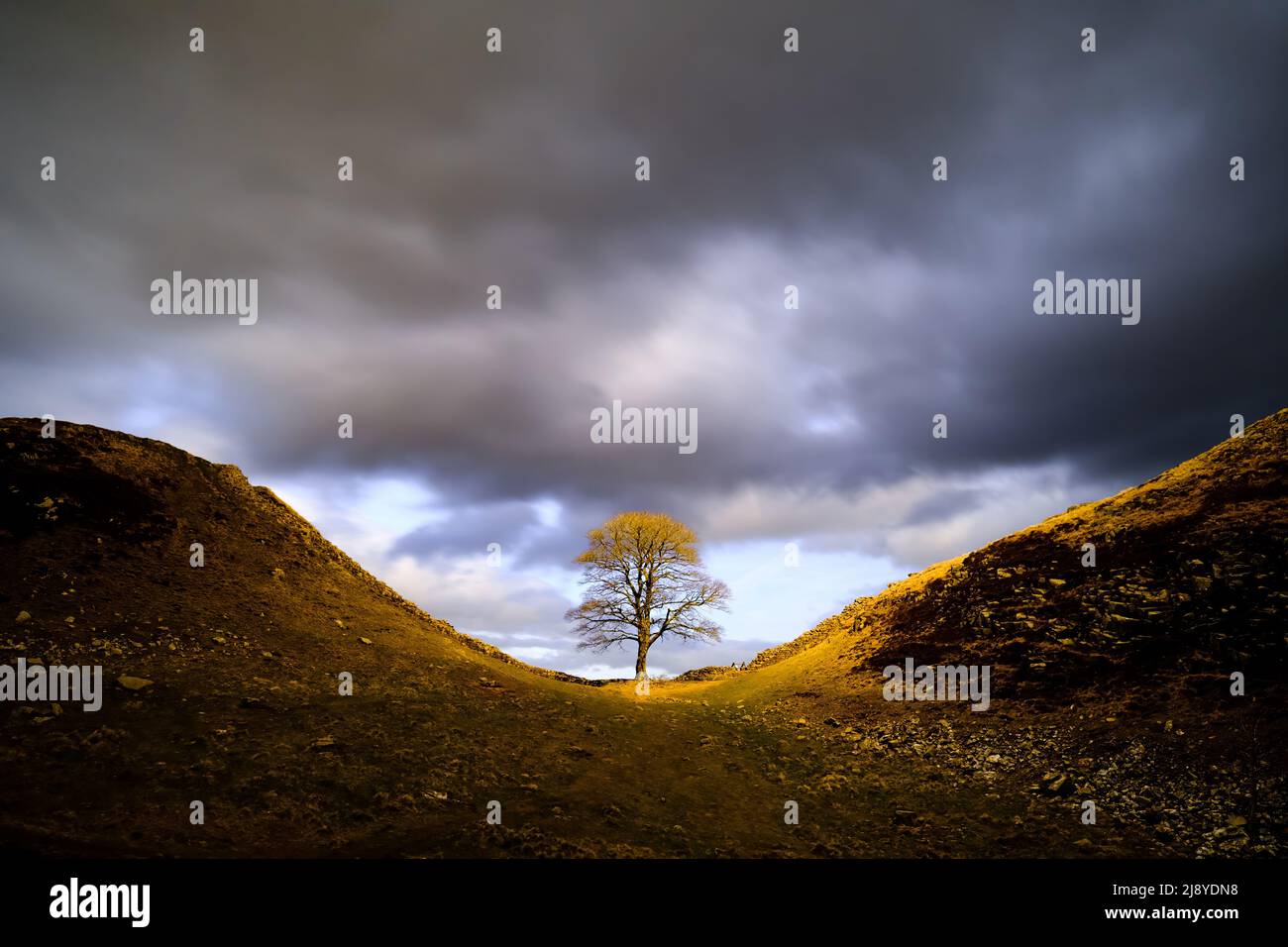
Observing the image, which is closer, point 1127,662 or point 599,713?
point 1127,662

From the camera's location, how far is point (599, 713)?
2402cm

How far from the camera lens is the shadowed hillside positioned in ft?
43.7
